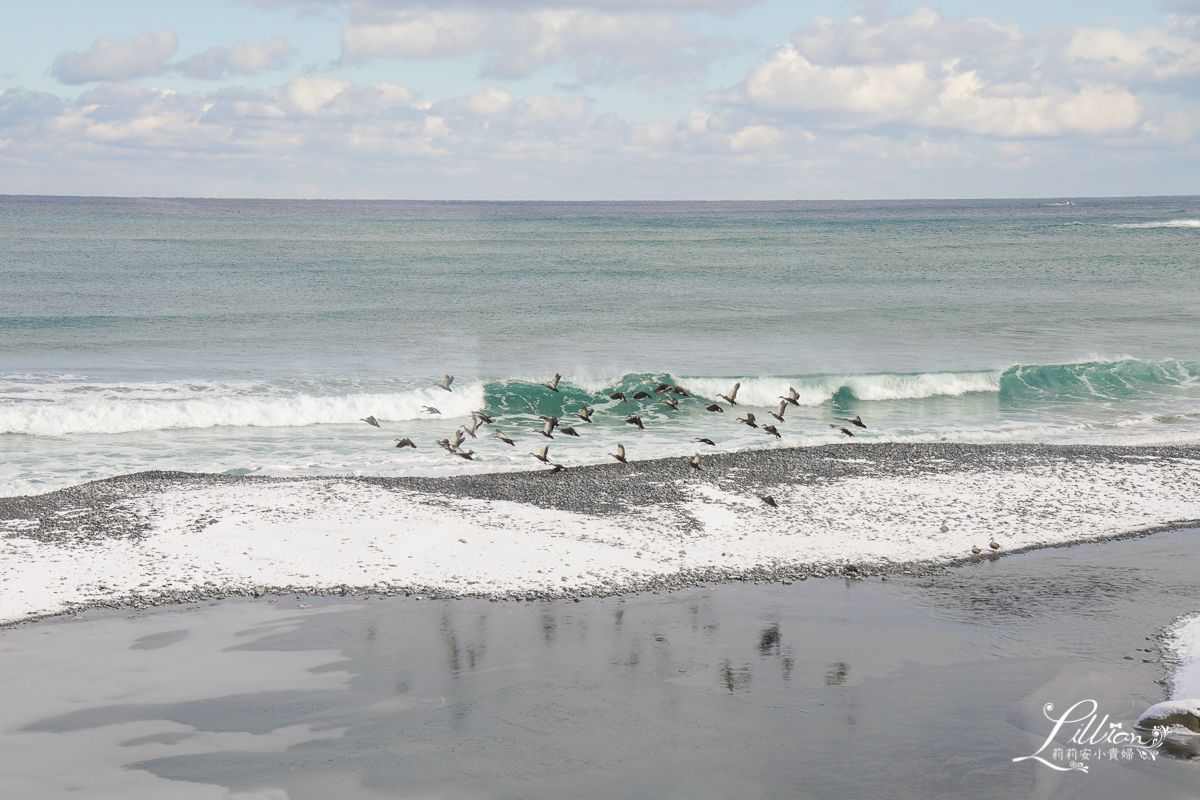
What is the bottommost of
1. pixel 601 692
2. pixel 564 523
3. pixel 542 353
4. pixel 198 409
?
pixel 601 692

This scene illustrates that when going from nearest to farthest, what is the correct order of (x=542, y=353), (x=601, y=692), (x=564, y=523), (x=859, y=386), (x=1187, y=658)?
1. (x=601, y=692)
2. (x=1187, y=658)
3. (x=564, y=523)
4. (x=859, y=386)
5. (x=542, y=353)

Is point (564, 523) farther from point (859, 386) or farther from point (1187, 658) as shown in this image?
point (859, 386)

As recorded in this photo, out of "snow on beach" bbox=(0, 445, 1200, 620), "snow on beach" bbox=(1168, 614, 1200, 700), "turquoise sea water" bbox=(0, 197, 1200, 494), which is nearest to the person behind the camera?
"snow on beach" bbox=(1168, 614, 1200, 700)

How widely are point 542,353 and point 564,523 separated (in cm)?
1846

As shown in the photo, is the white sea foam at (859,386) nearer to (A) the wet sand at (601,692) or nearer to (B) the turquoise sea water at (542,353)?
(B) the turquoise sea water at (542,353)

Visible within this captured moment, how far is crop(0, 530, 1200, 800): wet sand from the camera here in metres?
7.81

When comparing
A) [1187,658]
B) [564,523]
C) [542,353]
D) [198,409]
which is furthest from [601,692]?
[542,353]

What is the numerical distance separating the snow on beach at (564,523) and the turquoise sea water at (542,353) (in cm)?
252

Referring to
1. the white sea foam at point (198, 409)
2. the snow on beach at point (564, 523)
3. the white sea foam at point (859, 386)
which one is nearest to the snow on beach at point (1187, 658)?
the snow on beach at point (564, 523)

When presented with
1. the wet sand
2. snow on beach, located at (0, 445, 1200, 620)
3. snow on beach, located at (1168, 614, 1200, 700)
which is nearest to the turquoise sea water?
snow on beach, located at (0, 445, 1200, 620)

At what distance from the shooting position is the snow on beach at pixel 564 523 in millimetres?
12258

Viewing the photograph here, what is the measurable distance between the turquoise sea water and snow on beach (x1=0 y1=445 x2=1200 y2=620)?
2520mm

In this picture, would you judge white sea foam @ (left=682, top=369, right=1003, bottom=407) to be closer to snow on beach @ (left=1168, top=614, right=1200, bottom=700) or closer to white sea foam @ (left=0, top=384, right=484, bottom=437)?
white sea foam @ (left=0, top=384, right=484, bottom=437)

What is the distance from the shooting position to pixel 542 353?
107 feet
